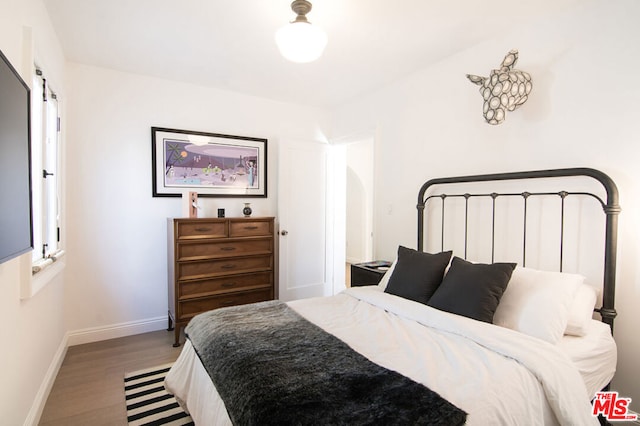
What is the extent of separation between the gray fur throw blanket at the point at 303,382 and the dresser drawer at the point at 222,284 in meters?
1.32

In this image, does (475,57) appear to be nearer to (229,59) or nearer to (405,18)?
(405,18)

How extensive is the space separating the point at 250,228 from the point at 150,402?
5.52ft

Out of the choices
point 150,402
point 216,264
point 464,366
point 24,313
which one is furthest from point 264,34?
point 150,402

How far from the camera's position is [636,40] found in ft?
5.84

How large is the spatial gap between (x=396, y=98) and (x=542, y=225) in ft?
5.87

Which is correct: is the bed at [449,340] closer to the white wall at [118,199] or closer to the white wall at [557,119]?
the white wall at [557,119]

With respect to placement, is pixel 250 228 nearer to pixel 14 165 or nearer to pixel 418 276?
pixel 418 276

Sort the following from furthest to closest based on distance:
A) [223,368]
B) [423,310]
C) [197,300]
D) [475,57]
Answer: [197,300] → [475,57] → [423,310] → [223,368]

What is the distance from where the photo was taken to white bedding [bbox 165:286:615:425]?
1.17 meters

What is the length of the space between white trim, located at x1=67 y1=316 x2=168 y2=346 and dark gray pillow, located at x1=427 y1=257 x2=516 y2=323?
274 cm

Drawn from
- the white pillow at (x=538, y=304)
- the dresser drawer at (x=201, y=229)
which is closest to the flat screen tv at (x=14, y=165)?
the dresser drawer at (x=201, y=229)

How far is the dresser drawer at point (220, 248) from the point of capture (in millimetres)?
2984

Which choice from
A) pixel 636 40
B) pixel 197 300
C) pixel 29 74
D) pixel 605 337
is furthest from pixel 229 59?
pixel 605 337

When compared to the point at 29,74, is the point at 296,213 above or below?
below
